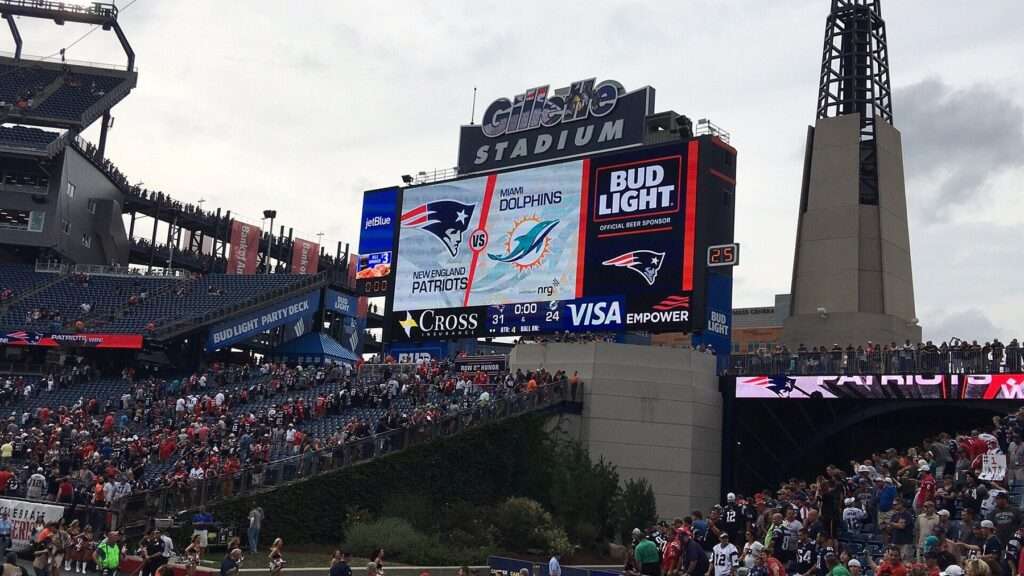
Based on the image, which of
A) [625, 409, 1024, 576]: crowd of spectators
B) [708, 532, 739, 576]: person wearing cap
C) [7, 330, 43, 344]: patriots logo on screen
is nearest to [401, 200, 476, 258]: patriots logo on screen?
[7, 330, 43, 344]: patriots logo on screen

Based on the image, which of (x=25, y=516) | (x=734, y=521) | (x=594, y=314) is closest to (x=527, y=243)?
(x=594, y=314)

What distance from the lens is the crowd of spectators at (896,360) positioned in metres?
33.7

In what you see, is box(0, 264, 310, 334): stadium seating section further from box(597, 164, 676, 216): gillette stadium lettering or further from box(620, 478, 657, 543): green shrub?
box(620, 478, 657, 543): green shrub

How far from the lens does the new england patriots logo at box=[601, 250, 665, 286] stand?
39312mm

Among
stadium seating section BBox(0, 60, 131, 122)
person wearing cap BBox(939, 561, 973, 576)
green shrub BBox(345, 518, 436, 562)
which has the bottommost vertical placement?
green shrub BBox(345, 518, 436, 562)

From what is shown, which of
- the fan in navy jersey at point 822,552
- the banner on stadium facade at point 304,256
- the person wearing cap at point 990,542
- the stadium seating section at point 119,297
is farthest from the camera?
the banner on stadium facade at point 304,256

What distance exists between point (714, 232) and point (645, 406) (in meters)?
6.20

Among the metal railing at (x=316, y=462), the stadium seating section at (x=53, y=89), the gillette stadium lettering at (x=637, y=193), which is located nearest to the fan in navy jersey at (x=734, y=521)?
the metal railing at (x=316, y=462)

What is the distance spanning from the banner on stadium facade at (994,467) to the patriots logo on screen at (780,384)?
493 inches

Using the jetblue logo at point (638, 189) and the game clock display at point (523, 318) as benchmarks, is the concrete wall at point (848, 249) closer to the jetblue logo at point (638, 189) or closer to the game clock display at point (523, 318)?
the jetblue logo at point (638, 189)

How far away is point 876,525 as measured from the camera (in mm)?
24281

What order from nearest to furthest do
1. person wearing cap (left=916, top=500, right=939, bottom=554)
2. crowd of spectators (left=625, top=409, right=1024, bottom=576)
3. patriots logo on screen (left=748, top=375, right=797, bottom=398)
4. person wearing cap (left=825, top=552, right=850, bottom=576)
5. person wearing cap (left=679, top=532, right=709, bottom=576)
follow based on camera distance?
person wearing cap (left=825, top=552, right=850, bottom=576) < crowd of spectators (left=625, top=409, right=1024, bottom=576) < person wearing cap (left=916, top=500, right=939, bottom=554) < person wearing cap (left=679, top=532, right=709, bottom=576) < patriots logo on screen (left=748, top=375, right=797, bottom=398)

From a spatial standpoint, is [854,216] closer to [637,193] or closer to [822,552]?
[637,193]

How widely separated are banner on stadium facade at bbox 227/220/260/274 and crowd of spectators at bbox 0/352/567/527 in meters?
22.5
